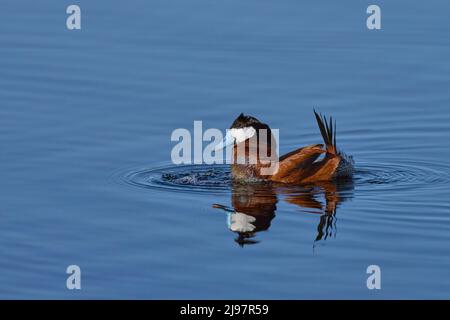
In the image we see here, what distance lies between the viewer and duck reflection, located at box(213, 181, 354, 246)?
37.4ft

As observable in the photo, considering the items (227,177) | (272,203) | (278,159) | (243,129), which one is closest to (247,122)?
(243,129)

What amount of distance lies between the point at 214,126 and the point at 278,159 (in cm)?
166

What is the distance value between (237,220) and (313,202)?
1160 millimetres

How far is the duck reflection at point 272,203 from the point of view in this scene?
37.4 ft

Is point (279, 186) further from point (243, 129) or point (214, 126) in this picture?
point (214, 126)

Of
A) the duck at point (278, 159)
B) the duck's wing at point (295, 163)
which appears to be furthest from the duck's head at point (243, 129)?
the duck's wing at point (295, 163)

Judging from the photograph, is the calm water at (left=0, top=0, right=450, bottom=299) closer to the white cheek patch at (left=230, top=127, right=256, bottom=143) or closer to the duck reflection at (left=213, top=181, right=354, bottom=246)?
the duck reflection at (left=213, top=181, right=354, bottom=246)

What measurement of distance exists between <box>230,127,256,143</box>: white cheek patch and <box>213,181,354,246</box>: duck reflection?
0.59 meters

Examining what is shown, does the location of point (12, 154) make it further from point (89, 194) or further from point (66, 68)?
point (66, 68)

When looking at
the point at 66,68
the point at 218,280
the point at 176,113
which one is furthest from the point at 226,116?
the point at 218,280

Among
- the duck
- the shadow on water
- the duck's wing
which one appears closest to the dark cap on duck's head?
the duck

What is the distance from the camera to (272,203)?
12453mm

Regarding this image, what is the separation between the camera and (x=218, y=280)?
9.84 metres

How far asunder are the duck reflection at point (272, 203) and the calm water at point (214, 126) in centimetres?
4
